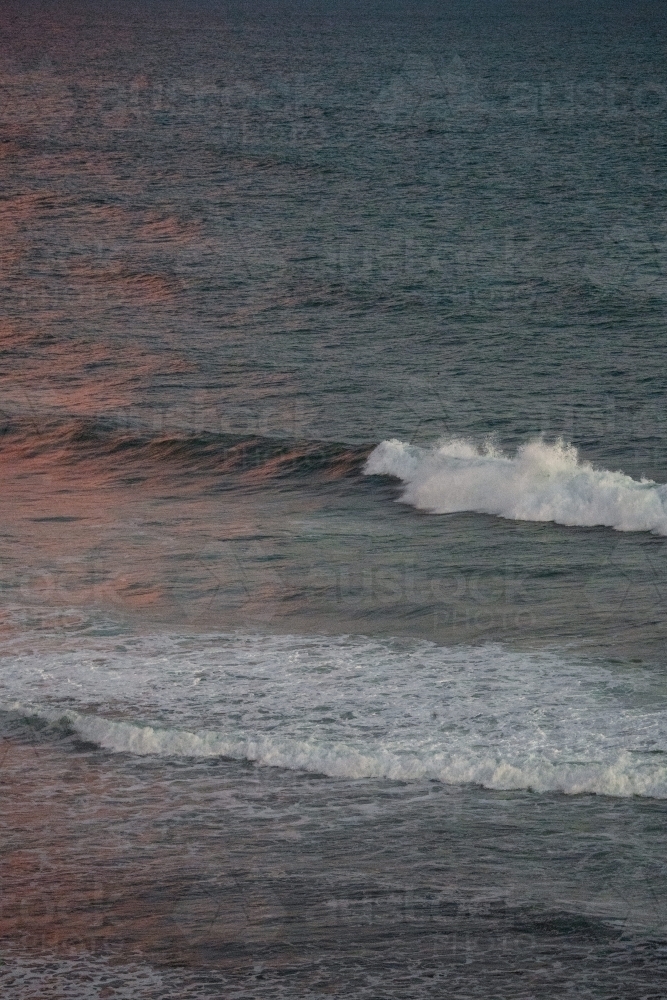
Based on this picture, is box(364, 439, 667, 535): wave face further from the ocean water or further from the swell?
the swell

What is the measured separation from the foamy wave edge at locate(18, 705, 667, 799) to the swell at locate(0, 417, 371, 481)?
40.1 feet

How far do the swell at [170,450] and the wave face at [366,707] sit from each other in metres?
9.43

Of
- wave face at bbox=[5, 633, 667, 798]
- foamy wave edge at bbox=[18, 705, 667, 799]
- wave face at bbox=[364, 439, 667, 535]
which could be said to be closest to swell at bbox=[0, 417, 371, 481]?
wave face at bbox=[364, 439, 667, 535]

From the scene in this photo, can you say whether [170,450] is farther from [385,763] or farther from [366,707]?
[385,763]

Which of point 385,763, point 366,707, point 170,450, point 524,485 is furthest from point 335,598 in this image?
point 170,450

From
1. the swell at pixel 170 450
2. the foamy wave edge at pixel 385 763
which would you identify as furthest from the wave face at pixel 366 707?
the swell at pixel 170 450

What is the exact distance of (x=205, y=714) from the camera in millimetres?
13898

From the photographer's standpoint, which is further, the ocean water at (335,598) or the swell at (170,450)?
the swell at (170,450)

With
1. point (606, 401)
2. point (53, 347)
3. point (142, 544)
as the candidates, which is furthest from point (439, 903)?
point (53, 347)

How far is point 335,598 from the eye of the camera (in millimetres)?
18031

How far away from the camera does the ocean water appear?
33.1 feet

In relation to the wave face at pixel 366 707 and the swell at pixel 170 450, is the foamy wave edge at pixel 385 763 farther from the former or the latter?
the swell at pixel 170 450

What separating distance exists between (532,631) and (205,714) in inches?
176

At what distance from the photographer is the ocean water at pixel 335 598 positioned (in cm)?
1009
